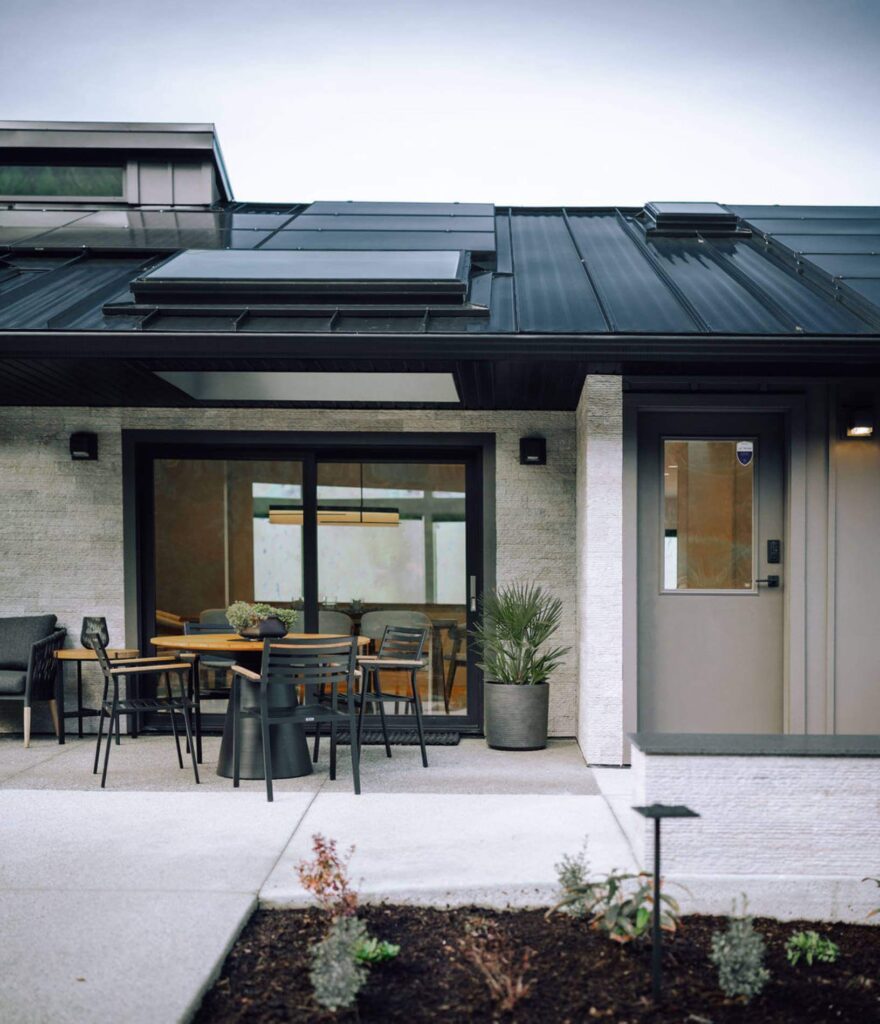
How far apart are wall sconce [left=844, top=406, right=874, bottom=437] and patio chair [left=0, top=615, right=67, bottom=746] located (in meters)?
5.34

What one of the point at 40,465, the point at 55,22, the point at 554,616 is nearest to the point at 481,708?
the point at 554,616

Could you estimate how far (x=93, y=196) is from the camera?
30.4 ft

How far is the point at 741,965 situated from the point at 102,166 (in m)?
9.13

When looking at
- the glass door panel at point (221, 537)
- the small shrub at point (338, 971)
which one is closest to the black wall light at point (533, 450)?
the glass door panel at point (221, 537)

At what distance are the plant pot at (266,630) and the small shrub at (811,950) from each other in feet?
11.3

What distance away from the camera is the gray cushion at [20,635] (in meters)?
6.77

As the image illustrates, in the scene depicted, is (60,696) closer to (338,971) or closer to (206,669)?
(206,669)

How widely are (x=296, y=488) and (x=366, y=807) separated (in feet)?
10.1

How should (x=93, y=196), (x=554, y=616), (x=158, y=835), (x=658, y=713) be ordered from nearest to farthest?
(x=158, y=835), (x=658, y=713), (x=554, y=616), (x=93, y=196)

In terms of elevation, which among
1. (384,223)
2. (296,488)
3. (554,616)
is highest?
(384,223)

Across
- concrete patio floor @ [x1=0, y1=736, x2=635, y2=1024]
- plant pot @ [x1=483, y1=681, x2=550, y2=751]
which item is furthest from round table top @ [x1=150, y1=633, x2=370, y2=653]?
plant pot @ [x1=483, y1=681, x2=550, y2=751]

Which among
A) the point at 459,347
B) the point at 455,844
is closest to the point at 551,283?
the point at 459,347

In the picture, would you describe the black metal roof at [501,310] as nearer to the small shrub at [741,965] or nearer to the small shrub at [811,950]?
the small shrub at [811,950]

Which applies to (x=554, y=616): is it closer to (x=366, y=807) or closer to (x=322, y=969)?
(x=366, y=807)
